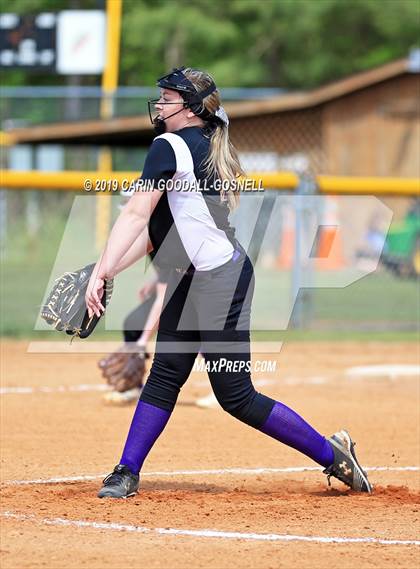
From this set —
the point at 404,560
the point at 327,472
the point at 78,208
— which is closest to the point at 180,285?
the point at 327,472

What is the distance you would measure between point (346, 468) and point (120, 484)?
1.28m

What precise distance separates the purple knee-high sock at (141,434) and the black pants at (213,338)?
0.18 ft

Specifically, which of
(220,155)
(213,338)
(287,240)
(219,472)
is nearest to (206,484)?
(219,472)

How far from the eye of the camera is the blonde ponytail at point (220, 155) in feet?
18.5

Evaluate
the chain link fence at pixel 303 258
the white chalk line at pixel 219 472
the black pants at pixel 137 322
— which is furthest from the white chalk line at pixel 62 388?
the chain link fence at pixel 303 258

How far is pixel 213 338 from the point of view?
5734 mm

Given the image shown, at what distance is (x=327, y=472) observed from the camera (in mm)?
6109

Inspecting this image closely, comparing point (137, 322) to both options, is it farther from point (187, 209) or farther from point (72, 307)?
point (187, 209)

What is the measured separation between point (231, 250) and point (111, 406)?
372 cm

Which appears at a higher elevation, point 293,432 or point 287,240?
point 293,432

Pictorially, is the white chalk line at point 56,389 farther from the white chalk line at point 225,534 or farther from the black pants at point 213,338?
the white chalk line at point 225,534

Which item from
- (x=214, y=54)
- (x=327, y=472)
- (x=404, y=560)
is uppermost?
(x=404, y=560)

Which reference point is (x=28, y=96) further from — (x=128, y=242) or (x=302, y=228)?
(x=128, y=242)

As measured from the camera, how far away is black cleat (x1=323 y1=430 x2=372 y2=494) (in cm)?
611
